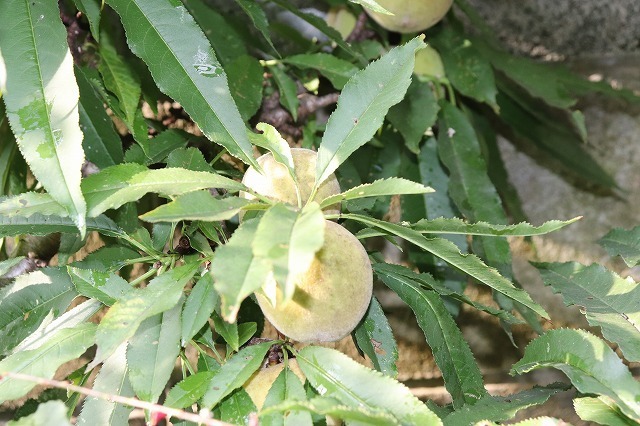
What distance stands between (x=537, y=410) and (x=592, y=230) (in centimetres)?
34

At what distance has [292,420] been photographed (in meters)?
0.56

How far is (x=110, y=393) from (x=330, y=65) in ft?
1.64

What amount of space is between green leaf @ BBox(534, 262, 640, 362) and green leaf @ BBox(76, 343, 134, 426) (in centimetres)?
44

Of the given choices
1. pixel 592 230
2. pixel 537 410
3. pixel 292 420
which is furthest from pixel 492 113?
pixel 292 420

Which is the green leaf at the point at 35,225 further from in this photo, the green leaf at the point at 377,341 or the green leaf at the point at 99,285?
the green leaf at the point at 377,341

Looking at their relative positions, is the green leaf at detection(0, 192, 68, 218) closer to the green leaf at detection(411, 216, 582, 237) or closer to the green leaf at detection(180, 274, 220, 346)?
the green leaf at detection(180, 274, 220, 346)

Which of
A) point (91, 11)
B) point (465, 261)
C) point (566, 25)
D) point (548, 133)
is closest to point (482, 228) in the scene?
point (465, 261)

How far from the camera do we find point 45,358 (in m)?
0.58

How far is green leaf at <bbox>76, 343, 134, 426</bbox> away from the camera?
2.04 ft

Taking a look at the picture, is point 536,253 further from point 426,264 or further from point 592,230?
point 426,264

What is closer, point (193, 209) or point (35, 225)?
point (193, 209)

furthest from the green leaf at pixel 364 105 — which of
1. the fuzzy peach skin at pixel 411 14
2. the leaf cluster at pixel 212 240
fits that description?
the fuzzy peach skin at pixel 411 14

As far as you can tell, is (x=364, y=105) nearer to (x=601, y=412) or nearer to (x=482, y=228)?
(x=482, y=228)

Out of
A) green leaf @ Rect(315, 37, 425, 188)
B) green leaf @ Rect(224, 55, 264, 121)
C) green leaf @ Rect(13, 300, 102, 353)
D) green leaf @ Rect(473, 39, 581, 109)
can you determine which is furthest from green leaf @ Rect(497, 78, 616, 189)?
green leaf @ Rect(13, 300, 102, 353)
